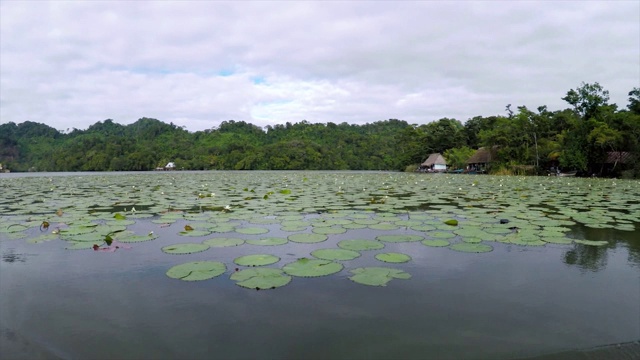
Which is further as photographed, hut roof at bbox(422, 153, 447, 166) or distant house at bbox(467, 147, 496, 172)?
hut roof at bbox(422, 153, 447, 166)

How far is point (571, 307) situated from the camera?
2.50m

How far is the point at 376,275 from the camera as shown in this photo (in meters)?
3.09

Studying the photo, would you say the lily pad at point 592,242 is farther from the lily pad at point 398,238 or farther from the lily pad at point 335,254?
the lily pad at point 335,254

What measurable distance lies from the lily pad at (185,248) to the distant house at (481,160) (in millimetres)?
35328

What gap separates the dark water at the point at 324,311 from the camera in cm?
198

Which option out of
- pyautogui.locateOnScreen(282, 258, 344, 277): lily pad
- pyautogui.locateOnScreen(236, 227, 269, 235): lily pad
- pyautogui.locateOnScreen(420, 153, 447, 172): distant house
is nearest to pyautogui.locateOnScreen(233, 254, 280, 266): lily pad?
pyautogui.locateOnScreen(282, 258, 344, 277): lily pad

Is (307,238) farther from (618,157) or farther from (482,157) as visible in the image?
(482,157)

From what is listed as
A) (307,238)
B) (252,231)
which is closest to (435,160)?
(252,231)

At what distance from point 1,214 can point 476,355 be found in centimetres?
817

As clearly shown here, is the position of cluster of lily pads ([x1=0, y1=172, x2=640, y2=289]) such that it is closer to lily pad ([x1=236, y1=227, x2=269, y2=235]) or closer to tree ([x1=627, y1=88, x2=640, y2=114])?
lily pad ([x1=236, y1=227, x2=269, y2=235])

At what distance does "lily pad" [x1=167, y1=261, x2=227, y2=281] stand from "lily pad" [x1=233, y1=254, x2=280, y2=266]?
0.19 m

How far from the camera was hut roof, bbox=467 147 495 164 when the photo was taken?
36.1m

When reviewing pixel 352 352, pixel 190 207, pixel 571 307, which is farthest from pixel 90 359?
pixel 190 207

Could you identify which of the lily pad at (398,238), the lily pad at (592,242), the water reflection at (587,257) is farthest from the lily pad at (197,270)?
the lily pad at (592,242)
